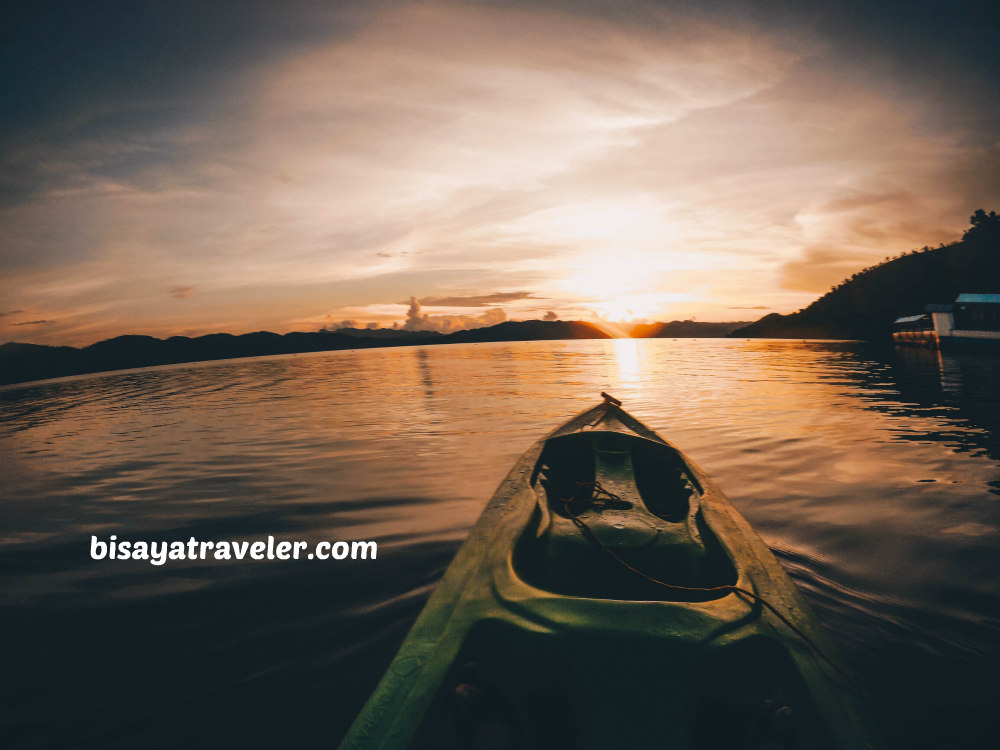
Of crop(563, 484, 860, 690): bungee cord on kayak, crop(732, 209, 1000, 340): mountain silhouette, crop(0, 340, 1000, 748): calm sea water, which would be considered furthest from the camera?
crop(732, 209, 1000, 340): mountain silhouette

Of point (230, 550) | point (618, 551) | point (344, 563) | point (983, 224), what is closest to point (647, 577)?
point (618, 551)

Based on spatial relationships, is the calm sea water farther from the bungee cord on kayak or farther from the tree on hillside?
the tree on hillside

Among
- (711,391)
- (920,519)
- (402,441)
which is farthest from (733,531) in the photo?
(711,391)

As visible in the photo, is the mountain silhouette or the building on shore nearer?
the building on shore

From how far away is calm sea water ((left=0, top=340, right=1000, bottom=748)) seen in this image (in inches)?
129

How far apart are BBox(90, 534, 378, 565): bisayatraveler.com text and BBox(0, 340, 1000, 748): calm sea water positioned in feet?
0.68

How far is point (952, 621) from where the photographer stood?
3.98 metres

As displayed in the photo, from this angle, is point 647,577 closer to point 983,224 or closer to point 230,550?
point 230,550

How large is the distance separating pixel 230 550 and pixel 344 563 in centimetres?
199

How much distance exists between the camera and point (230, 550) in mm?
6141

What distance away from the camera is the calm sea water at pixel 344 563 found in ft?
10.8

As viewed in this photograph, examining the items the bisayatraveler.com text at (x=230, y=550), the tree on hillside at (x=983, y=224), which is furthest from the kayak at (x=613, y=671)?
the tree on hillside at (x=983, y=224)

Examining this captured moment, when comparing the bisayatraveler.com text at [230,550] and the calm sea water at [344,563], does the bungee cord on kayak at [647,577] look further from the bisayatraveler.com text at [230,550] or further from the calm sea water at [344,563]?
the bisayatraveler.com text at [230,550]

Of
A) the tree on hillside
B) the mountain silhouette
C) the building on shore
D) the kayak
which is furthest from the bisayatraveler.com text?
the tree on hillside
